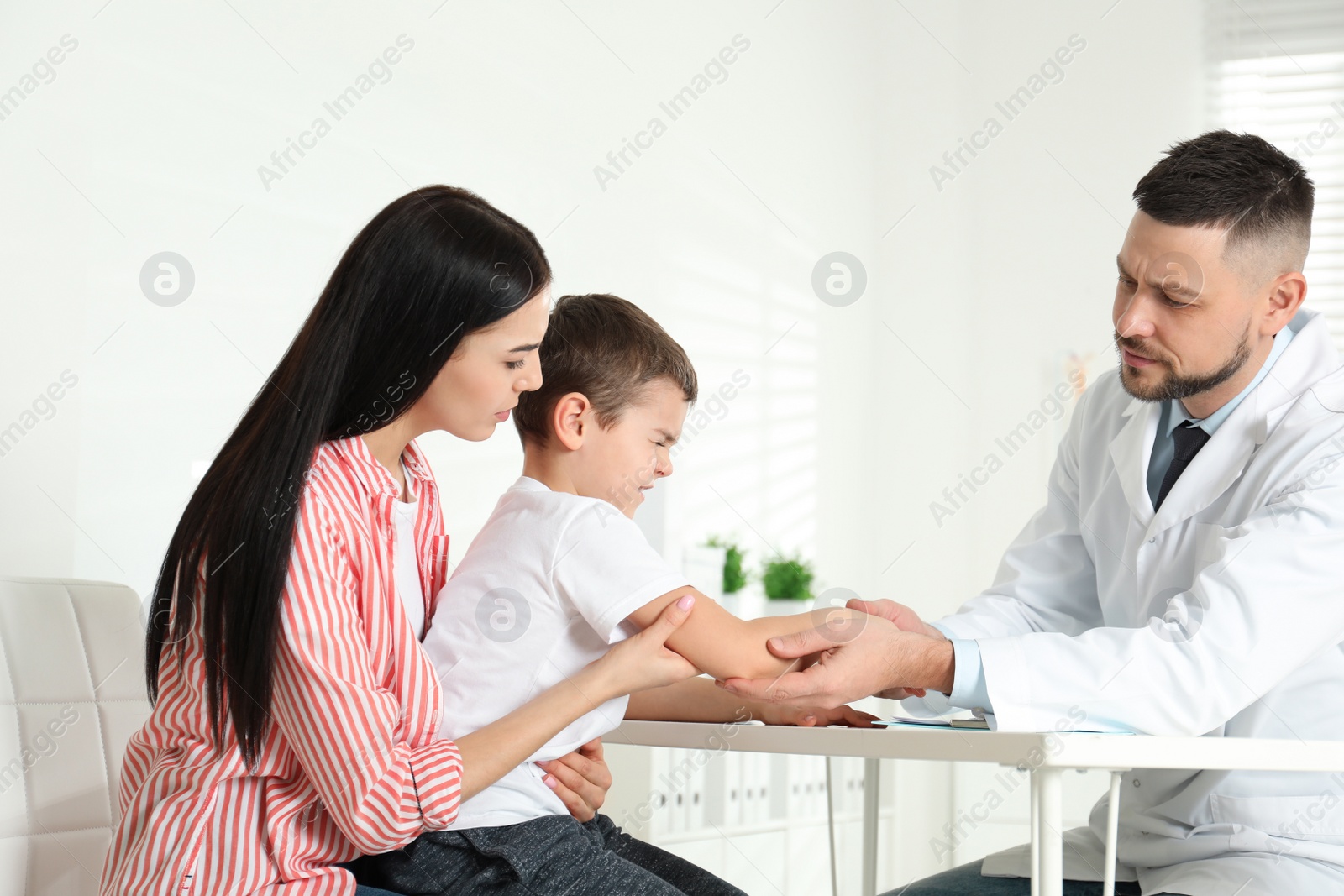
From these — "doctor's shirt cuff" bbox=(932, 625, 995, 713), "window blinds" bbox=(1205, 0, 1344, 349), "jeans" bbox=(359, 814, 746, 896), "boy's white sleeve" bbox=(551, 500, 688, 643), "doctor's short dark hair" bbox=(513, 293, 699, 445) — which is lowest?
"jeans" bbox=(359, 814, 746, 896)

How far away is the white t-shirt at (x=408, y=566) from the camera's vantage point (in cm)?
111

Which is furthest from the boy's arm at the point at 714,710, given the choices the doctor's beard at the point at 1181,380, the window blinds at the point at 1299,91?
the window blinds at the point at 1299,91

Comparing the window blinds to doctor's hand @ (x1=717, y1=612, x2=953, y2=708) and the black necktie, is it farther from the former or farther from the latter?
doctor's hand @ (x1=717, y1=612, x2=953, y2=708)

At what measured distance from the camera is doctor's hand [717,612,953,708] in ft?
3.72

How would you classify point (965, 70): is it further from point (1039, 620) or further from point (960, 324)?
point (1039, 620)

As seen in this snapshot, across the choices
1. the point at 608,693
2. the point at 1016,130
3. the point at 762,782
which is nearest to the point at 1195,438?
the point at 608,693

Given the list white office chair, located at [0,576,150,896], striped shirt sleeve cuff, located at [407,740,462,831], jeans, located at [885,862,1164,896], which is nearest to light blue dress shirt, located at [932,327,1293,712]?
jeans, located at [885,862,1164,896]

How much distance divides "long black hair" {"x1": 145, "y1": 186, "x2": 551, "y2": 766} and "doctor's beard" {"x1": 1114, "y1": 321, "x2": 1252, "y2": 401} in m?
0.79

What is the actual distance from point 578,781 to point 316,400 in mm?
446

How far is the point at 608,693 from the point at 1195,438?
900 millimetres

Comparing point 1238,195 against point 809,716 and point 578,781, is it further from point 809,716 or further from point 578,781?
point 578,781

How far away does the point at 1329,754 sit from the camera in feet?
2.97

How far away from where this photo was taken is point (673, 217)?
283cm

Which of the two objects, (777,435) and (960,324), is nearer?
(777,435)
